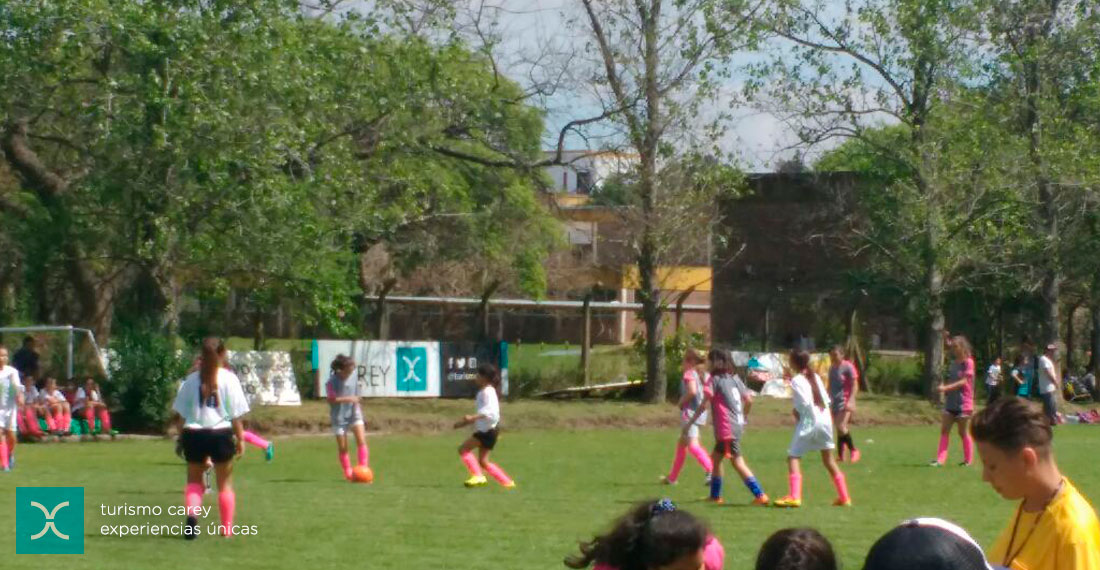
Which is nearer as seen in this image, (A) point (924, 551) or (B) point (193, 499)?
(A) point (924, 551)

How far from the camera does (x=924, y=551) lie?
9.36 feet

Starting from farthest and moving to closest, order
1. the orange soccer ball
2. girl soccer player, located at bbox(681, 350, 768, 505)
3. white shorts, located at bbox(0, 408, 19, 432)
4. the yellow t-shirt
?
white shorts, located at bbox(0, 408, 19, 432) → the orange soccer ball → girl soccer player, located at bbox(681, 350, 768, 505) → the yellow t-shirt

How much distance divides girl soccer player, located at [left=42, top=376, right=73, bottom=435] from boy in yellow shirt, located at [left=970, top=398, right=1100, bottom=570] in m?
22.2

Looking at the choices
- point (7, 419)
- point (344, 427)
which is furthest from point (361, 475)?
point (7, 419)

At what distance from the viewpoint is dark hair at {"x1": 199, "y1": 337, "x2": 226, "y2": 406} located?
12.0 meters

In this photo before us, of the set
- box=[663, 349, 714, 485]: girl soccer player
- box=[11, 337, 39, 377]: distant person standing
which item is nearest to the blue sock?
box=[663, 349, 714, 485]: girl soccer player

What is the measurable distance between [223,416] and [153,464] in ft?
27.1

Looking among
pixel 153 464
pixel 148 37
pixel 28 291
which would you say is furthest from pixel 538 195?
pixel 153 464

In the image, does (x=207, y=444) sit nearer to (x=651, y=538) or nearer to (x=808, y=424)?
(x=808, y=424)

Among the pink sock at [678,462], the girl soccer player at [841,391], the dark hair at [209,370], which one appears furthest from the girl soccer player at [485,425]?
the girl soccer player at [841,391]

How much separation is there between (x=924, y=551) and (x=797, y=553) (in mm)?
513

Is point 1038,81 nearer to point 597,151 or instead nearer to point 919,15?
point 919,15

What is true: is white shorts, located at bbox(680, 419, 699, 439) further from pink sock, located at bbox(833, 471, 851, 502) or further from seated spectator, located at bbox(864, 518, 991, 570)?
seated spectator, located at bbox(864, 518, 991, 570)

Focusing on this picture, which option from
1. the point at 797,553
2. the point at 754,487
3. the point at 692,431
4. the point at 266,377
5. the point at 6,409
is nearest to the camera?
the point at 797,553
